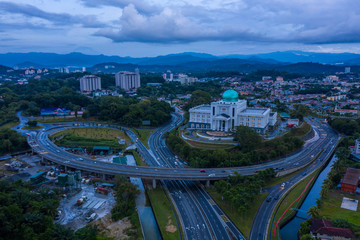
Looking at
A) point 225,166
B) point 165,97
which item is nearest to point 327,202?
point 225,166

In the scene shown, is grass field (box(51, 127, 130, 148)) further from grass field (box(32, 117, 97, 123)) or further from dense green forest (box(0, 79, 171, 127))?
grass field (box(32, 117, 97, 123))

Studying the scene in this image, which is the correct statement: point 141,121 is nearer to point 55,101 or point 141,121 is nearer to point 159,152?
point 159,152

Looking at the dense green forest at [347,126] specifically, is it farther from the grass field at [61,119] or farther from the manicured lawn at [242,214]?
the grass field at [61,119]

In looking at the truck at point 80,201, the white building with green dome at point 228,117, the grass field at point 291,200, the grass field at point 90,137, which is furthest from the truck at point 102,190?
the white building with green dome at point 228,117

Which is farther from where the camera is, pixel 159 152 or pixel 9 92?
pixel 9 92

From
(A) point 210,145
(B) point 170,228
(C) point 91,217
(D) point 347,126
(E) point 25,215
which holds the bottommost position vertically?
(B) point 170,228

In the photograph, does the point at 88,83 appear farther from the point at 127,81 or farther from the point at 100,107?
the point at 100,107

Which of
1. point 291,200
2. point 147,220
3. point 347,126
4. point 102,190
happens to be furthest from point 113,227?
point 347,126
